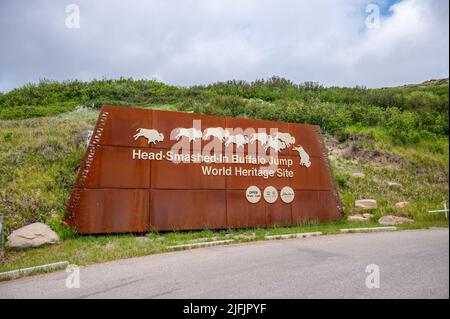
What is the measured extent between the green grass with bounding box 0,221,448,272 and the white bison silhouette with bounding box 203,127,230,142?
3618 mm

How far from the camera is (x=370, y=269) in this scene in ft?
20.5

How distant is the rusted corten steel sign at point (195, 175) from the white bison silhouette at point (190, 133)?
0.13 feet

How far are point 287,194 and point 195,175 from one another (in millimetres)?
4010

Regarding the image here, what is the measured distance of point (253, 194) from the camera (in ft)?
46.2

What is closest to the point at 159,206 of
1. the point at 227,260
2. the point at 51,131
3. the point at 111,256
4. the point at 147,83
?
the point at 111,256

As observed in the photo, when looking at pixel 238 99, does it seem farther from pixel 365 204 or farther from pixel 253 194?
pixel 253 194

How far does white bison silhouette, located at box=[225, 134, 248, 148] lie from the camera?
14.3 metres

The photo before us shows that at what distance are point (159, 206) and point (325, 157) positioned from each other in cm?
800

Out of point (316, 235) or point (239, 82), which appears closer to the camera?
point (316, 235)

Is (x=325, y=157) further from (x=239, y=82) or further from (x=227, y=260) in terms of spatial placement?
(x=239, y=82)

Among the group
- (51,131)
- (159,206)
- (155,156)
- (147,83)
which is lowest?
(159,206)

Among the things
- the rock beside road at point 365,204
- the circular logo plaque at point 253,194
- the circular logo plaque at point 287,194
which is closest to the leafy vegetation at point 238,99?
the rock beside road at point 365,204

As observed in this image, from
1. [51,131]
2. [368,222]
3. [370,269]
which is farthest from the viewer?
[51,131]
